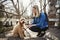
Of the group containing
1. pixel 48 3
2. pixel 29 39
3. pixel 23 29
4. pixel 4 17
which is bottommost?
pixel 29 39

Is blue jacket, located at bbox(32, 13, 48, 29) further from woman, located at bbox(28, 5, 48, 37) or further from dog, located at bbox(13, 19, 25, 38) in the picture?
dog, located at bbox(13, 19, 25, 38)

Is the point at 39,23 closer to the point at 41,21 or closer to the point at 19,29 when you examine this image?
the point at 41,21

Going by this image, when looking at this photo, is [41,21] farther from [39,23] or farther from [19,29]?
[19,29]

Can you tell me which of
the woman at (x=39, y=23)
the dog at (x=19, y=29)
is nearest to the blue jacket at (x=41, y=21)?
the woman at (x=39, y=23)

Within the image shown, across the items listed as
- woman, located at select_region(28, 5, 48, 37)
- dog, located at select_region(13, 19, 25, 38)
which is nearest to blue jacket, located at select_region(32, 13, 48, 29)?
woman, located at select_region(28, 5, 48, 37)

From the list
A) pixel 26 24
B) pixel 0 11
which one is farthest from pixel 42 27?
pixel 0 11

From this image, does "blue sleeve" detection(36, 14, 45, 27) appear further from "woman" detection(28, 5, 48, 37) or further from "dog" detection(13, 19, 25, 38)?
"dog" detection(13, 19, 25, 38)

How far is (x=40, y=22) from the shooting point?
1507mm

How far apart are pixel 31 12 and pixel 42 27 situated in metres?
0.22

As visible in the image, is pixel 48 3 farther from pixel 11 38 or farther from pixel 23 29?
pixel 11 38

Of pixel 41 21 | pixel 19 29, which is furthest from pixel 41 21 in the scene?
pixel 19 29

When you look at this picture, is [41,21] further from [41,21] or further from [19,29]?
[19,29]

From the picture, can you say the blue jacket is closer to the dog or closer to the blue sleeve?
the blue sleeve

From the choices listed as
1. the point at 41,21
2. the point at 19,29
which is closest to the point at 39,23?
the point at 41,21
